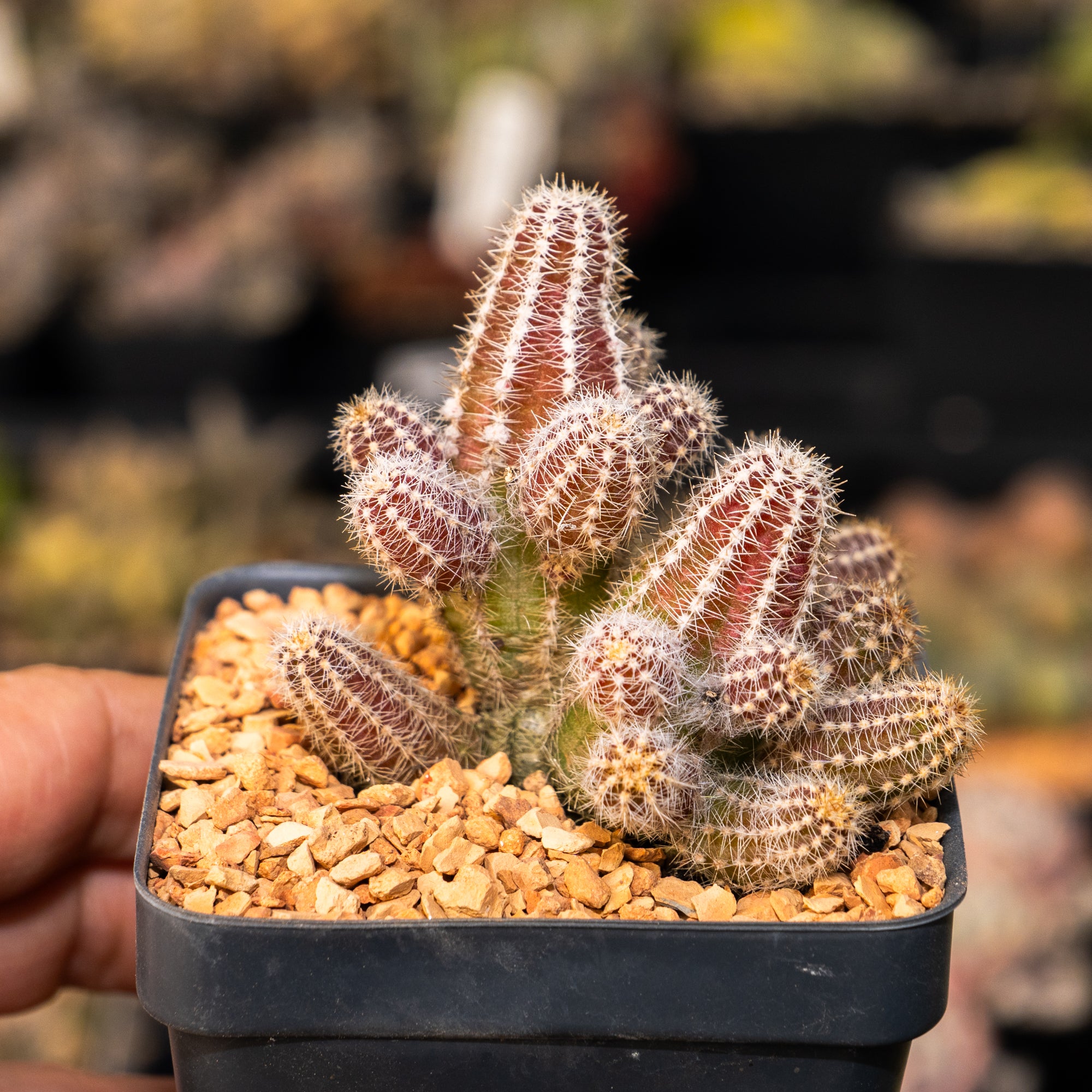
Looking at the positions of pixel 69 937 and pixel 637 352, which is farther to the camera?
pixel 69 937

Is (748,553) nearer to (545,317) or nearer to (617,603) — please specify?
(617,603)

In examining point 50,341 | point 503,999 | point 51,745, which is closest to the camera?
point 503,999

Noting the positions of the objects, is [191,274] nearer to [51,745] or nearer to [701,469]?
[51,745]

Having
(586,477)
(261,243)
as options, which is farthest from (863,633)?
(261,243)

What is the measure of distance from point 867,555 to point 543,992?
0.54 metres

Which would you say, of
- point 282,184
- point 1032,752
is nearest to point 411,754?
point 1032,752

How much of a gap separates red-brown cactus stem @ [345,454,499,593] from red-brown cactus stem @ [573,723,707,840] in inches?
7.4

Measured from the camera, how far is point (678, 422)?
3.35 ft

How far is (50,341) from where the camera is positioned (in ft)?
11.9

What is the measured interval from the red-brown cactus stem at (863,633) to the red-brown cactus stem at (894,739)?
0.07m

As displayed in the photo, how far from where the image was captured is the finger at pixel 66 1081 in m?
1.20

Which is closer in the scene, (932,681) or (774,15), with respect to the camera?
(932,681)

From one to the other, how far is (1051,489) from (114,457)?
2463 mm

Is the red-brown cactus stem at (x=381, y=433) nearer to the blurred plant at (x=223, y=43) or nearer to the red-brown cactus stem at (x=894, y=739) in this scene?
the red-brown cactus stem at (x=894, y=739)
